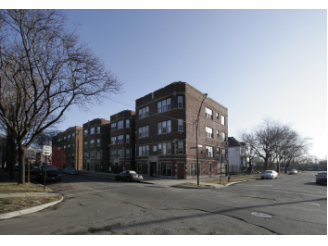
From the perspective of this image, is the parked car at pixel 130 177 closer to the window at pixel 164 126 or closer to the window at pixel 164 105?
the window at pixel 164 126

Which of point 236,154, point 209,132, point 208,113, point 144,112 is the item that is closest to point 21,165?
point 144,112

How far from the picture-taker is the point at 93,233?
5930 mm

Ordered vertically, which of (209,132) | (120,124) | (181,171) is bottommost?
(181,171)

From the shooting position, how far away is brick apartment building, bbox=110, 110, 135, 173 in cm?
4028

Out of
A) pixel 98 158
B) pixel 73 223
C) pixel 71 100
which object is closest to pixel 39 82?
pixel 71 100

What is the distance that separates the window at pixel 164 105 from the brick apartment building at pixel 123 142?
10.2 metres

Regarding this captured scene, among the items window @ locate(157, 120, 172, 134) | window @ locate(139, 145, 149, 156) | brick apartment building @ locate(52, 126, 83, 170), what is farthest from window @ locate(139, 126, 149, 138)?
brick apartment building @ locate(52, 126, 83, 170)

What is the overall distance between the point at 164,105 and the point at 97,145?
82.3ft

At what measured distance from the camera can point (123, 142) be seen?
40.9m

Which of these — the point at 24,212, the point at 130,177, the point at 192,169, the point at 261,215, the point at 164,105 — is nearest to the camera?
the point at 261,215

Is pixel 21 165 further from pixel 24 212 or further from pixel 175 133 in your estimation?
pixel 175 133

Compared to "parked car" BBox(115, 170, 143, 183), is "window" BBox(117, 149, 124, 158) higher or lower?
higher

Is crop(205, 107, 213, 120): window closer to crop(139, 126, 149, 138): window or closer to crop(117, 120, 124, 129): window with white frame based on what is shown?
crop(139, 126, 149, 138): window

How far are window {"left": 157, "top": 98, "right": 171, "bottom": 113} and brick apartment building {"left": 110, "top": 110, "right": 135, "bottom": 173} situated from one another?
1017 cm
